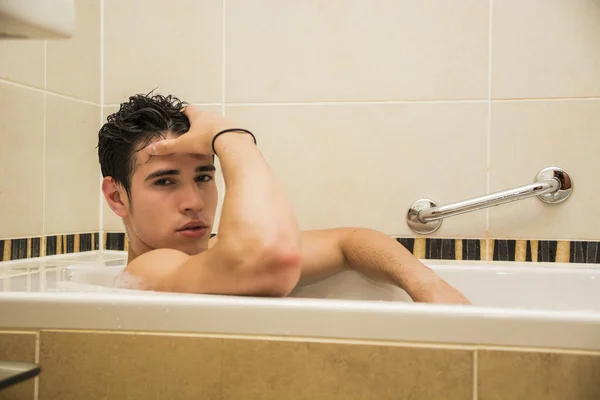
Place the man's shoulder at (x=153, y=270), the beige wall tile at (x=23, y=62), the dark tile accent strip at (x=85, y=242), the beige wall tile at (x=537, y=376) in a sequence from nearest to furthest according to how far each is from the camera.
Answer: the beige wall tile at (x=537, y=376) → the man's shoulder at (x=153, y=270) → the beige wall tile at (x=23, y=62) → the dark tile accent strip at (x=85, y=242)

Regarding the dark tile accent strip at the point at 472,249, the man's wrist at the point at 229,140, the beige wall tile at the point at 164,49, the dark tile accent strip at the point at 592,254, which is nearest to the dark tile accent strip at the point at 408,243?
the dark tile accent strip at the point at 472,249

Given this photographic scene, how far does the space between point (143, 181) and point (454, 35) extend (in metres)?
0.97

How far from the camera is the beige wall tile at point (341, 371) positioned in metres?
0.73

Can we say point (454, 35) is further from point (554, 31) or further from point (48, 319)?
point (48, 319)

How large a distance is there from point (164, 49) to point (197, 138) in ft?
2.81

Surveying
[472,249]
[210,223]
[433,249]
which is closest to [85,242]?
[210,223]

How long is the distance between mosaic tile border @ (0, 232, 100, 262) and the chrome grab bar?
3.05 feet

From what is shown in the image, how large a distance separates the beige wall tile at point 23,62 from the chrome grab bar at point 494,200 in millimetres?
1025

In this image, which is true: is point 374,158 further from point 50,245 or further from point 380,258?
point 50,245

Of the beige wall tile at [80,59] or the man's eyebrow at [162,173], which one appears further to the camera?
the beige wall tile at [80,59]

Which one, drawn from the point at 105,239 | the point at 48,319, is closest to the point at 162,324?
the point at 48,319

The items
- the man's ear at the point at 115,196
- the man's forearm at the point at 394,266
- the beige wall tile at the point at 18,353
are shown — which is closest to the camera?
the beige wall tile at the point at 18,353

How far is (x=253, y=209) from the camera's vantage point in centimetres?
91

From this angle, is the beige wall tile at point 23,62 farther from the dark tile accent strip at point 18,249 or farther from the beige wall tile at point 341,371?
the beige wall tile at point 341,371
